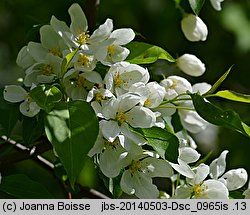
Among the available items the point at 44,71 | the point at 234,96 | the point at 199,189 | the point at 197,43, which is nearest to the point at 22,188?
the point at 44,71

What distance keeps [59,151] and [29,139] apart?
0.24m

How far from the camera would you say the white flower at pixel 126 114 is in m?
1.32

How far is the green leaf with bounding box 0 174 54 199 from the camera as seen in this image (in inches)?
58.2

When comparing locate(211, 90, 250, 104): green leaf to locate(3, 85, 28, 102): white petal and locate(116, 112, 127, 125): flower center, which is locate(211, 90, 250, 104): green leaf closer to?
locate(116, 112, 127, 125): flower center

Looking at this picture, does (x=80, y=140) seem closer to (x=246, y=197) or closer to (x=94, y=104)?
(x=94, y=104)

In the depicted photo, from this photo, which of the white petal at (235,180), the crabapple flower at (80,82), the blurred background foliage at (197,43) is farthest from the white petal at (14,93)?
the blurred background foliage at (197,43)

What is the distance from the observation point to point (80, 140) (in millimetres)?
1210

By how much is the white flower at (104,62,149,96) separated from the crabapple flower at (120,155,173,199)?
0.13 m

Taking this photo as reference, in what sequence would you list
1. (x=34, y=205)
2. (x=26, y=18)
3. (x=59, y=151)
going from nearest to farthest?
(x=59, y=151) < (x=34, y=205) < (x=26, y=18)

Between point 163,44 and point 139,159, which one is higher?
point 139,159

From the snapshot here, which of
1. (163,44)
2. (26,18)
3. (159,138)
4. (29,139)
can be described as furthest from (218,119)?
(163,44)

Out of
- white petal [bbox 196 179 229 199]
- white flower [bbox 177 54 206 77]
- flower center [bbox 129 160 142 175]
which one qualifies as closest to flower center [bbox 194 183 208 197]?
white petal [bbox 196 179 229 199]

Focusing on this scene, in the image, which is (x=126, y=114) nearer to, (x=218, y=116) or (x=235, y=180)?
(x=218, y=116)

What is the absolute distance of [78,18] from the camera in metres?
1.46
